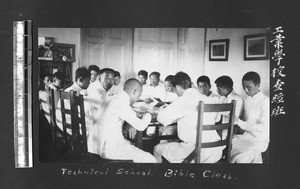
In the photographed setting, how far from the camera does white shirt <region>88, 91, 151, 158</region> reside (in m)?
2.14

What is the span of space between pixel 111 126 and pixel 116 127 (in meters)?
0.03

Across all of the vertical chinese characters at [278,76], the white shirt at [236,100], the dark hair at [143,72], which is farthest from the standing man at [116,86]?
the vertical chinese characters at [278,76]

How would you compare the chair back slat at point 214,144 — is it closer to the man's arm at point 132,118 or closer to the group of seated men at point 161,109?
the group of seated men at point 161,109

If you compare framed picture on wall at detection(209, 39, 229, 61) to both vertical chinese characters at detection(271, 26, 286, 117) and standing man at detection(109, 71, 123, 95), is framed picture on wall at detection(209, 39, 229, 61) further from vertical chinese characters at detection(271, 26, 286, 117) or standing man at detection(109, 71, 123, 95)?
standing man at detection(109, 71, 123, 95)

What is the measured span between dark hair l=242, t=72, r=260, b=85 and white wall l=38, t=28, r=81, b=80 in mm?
921

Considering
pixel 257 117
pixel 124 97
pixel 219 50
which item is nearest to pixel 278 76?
pixel 257 117

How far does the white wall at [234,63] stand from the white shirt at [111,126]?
44 centimetres

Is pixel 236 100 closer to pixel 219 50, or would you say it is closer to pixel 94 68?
pixel 219 50

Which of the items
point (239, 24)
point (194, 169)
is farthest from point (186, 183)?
point (239, 24)

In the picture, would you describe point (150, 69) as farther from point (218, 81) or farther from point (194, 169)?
point (194, 169)

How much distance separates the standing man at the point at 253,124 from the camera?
2.14m

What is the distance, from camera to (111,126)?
214 cm

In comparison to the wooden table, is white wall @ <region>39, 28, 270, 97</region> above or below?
above

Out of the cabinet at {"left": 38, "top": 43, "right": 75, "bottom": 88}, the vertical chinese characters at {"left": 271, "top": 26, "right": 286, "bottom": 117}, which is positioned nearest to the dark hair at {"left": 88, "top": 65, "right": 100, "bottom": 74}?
the cabinet at {"left": 38, "top": 43, "right": 75, "bottom": 88}
